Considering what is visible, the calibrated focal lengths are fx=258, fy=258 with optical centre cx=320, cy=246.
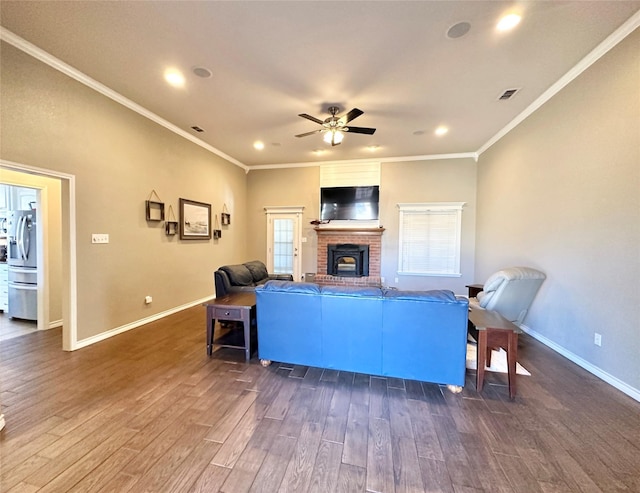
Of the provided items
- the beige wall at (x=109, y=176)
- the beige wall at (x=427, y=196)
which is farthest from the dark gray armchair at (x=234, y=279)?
the beige wall at (x=427, y=196)

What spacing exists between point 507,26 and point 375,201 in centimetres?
403

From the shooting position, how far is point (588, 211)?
9.00 ft

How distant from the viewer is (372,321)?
2.36 metres

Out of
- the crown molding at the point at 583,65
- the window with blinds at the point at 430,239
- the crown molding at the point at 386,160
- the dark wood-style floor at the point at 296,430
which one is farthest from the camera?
the window with blinds at the point at 430,239

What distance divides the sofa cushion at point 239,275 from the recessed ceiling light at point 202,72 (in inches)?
96.9

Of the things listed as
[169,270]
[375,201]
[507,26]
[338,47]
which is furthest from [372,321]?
[375,201]

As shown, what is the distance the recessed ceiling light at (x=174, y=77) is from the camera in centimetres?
294

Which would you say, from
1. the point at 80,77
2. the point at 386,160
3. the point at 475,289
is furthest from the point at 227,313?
the point at 386,160

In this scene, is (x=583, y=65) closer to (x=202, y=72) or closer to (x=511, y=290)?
(x=511, y=290)

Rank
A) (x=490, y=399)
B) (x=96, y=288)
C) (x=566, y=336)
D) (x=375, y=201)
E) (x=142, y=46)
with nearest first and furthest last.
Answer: (x=490, y=399) < (x=142, y=46) < (x=566, y=336) < (x=96, y=288) < (x=375, y=201)

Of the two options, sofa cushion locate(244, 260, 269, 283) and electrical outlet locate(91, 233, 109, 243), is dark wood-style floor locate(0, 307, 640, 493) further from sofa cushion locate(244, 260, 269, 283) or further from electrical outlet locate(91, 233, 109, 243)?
sofa cushion locate(244, 260, 269, 283)

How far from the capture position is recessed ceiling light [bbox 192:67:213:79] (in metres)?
2.88

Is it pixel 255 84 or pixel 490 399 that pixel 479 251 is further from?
pixel 255 84

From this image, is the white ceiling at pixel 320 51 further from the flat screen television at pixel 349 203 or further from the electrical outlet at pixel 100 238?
the flat screen television at pixel 349 203
